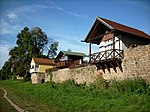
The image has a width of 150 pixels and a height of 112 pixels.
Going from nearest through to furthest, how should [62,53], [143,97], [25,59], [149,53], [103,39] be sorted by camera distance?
[143,97] < [149,53] < [103,39] < [62,53] < [25,59]

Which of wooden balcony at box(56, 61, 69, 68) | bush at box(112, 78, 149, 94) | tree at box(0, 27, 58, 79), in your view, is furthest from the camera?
tree at box(0, 27, 58, 79)

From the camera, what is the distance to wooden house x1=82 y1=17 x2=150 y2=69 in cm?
2006

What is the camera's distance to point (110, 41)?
76.3 feet

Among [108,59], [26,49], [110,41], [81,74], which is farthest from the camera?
[26,49]

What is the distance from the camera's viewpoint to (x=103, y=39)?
2452 cm

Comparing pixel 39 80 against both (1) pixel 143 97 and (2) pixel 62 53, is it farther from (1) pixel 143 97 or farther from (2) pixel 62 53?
(1) pixel 143 97

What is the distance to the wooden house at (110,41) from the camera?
20.1m

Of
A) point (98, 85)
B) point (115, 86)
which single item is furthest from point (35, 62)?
A: point (115, 86)

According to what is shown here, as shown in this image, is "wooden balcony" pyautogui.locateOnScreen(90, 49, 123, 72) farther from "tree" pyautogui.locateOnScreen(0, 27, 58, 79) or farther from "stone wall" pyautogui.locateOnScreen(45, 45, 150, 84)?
"tree" pyautogui.locateOnScreen(0, 27, 58, 79)

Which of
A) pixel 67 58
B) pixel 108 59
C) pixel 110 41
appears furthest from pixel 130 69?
pixel 67 58

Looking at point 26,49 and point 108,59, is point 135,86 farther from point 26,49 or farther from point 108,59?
point 26,49

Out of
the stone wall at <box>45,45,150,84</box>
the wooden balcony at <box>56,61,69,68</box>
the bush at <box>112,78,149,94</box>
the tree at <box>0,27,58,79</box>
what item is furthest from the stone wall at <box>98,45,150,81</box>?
the tree at <box>0,27,58,79</box>

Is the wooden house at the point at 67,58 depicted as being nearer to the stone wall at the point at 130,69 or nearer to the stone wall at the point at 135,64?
the stone wall at the point at 130,69

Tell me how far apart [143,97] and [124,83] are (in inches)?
139
